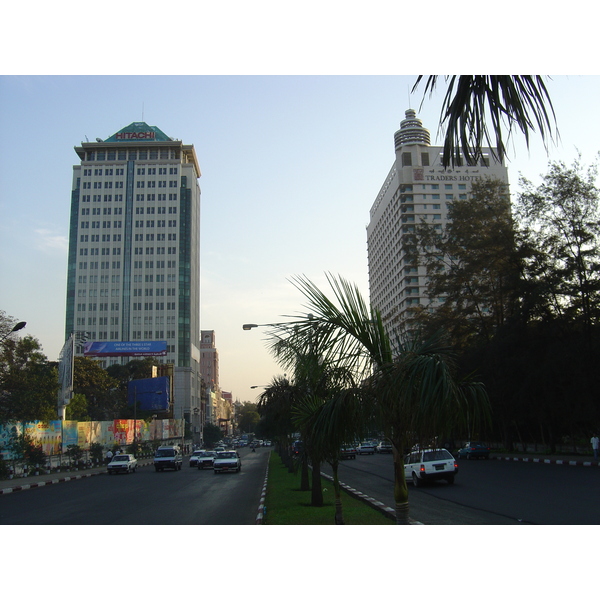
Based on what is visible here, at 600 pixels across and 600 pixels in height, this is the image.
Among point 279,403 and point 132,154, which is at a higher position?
point 132,154

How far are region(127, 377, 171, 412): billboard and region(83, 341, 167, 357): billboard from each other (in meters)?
8.43

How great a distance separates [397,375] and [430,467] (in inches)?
640

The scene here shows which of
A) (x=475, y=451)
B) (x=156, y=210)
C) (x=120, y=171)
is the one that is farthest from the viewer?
(x=120, y=171)

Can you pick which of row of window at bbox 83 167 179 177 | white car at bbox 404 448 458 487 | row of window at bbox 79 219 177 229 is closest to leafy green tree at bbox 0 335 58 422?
white car at bbox 404 448 458 487

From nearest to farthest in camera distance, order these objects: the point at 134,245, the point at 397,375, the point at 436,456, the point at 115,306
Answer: the point at 397,375 → the point at 436,456 → the point at 115,306 → the point at 134,245

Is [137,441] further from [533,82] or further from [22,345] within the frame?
[533,82]

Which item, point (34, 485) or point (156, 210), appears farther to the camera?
point (156, 210)

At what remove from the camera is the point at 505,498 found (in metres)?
15.8

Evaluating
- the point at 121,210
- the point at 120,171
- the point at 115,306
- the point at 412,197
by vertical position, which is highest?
the point at 120,171

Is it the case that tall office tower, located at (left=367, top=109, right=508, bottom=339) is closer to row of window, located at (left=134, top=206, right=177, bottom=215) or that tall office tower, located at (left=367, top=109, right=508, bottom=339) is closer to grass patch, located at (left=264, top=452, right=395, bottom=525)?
row of window, located at (left=134, top=206, right=177, bottom=215)

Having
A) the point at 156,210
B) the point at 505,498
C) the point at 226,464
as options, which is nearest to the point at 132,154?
the point at 156,210

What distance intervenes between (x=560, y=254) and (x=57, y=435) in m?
34.6

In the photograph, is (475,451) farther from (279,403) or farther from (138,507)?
(138,507)

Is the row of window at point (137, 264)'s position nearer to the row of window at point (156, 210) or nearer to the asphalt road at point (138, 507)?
the row of window at point (156, 210)
